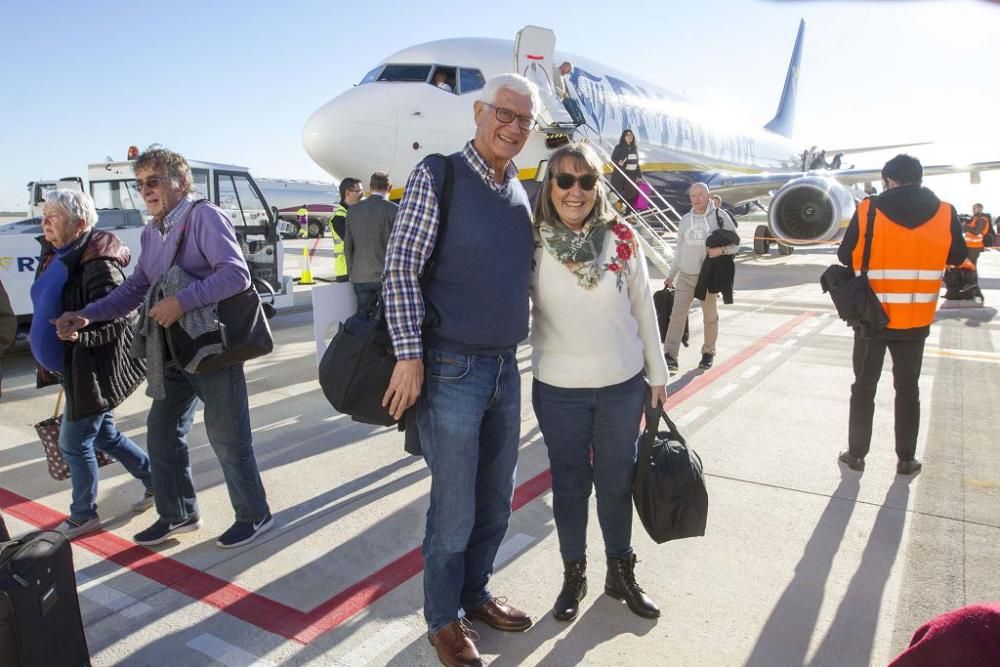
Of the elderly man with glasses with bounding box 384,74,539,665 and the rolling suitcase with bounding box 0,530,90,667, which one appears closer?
the rolling suitcase with bounding box 0,530,90,667

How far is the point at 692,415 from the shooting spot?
16.5 feet

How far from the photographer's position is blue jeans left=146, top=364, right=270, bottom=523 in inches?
119

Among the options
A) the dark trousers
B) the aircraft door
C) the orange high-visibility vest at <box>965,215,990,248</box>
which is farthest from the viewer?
the orange high-visibility vest at <box>965,215,990,248</box>

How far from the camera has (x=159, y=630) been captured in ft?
8.21

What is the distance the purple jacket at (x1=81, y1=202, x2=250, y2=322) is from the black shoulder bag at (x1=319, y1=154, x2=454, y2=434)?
88cm

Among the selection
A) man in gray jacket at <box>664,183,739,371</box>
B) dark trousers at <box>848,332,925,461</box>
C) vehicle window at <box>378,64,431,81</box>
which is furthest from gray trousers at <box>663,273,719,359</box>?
vehicle window at <box>378,64,431,81</box>

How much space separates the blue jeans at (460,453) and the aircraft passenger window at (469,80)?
8.53 metres

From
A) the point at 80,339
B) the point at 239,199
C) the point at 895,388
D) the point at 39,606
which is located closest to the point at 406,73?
the point at 239,199

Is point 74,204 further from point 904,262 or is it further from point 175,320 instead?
point 904,262

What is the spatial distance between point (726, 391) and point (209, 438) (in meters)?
4.10

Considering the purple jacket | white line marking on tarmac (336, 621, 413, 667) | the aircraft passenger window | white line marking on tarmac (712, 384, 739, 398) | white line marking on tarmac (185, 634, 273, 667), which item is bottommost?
white line marking on tarmac (712, 384, 739, 398)

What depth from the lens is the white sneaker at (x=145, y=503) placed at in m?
3.53

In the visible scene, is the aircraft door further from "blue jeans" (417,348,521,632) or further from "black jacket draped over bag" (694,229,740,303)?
"blue jeans" (417,348,521,632)

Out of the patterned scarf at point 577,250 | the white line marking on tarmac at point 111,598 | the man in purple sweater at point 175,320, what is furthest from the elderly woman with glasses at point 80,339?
the patterned scarf at point 577,250
